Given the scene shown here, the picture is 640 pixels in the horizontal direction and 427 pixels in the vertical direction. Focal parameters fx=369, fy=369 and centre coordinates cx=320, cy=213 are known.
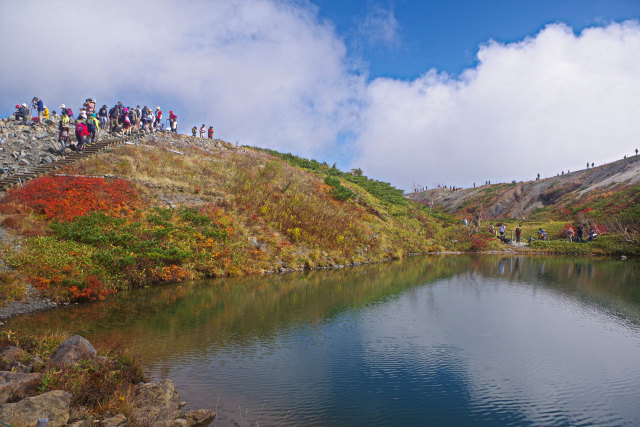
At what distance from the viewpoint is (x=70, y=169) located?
81.2 ft

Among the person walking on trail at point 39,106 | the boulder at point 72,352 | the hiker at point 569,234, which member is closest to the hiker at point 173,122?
the person walking on trail at point 39,106

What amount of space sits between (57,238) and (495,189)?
279 ft

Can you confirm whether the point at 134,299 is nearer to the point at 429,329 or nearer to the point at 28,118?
the point at 429,329

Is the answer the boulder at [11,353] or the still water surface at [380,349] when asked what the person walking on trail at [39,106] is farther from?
the boulder at [11,353]

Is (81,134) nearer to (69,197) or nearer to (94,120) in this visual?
(94,120)

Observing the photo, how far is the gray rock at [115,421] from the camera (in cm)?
612

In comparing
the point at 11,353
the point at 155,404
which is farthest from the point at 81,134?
the point at 155,404

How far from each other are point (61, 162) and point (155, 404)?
82.4ft

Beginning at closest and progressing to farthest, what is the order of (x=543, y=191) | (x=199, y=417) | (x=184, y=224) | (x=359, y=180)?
1. (x=199, y=417)
2. (x=184, y=224)
3. (x=359, y=180)
4. (x=543, y=191)

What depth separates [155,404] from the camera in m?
6.89

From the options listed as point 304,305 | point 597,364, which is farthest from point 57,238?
point 597,364

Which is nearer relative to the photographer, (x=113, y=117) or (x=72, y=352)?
(x=72, y=352)

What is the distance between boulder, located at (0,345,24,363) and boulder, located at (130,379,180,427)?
2.61 m

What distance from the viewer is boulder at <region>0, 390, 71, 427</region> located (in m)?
5.52
